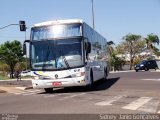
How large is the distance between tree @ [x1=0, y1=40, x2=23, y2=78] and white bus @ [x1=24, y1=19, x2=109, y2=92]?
60868 millimetres

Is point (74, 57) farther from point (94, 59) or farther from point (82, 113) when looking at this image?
point (82, 113)

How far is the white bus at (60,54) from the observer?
21.1 metres

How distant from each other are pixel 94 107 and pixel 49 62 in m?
8.35

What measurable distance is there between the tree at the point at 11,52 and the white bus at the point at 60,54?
6087 centimetres

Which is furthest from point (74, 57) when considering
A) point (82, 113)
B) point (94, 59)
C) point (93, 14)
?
point (93, 14)

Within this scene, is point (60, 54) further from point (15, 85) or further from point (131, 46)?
point (131, 46)

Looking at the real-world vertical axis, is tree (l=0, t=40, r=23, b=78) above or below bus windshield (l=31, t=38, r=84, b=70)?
above

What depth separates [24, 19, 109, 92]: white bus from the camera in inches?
830

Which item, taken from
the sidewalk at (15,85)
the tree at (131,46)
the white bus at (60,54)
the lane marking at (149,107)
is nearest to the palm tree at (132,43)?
the tree at (131,46)

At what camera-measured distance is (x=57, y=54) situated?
834 inches

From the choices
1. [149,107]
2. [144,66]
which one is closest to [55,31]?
[149,107]

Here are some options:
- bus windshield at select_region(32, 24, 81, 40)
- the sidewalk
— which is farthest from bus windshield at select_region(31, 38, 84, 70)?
the sidewalk

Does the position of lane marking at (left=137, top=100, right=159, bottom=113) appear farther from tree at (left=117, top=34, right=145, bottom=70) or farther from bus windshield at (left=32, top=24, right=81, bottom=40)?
tree at (left=117, top=34, right=145, bottom=70)

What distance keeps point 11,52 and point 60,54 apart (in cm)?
6267
